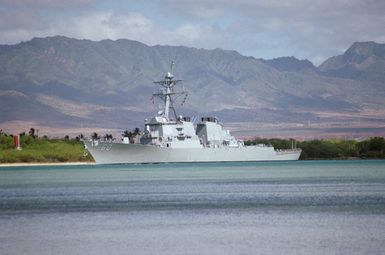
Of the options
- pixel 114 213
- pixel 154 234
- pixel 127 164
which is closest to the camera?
pixel 154 234

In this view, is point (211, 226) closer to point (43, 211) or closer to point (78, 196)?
point (43, 211)

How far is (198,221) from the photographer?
149 ft

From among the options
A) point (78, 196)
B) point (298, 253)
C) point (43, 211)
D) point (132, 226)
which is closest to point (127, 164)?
point (78, 196)

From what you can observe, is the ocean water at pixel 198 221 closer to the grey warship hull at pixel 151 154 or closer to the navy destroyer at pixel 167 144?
the grey warship hull at pixel 151 154

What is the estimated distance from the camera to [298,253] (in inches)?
1353

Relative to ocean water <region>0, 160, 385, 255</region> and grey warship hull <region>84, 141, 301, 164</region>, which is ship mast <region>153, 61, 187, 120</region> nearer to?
grey warship hull <region>84, 141, 301, 164</region>

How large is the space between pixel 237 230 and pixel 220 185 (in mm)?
37660

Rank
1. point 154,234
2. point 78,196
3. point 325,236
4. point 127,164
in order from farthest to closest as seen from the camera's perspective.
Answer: point 127,164, point 78,196, point 154,234, point 325,236

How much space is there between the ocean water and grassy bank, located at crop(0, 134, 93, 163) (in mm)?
91984

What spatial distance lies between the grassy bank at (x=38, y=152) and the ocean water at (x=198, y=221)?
3621 inches

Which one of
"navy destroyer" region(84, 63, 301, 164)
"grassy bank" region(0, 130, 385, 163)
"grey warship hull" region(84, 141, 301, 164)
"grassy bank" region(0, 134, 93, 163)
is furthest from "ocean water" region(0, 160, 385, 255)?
"grassy bank" region(0, 130, 385, 163)

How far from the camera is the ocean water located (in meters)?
36.7

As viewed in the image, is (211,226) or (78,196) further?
(78,196)

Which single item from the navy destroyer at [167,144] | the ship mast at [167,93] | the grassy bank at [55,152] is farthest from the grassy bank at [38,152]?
the ship mast at [167,93]
